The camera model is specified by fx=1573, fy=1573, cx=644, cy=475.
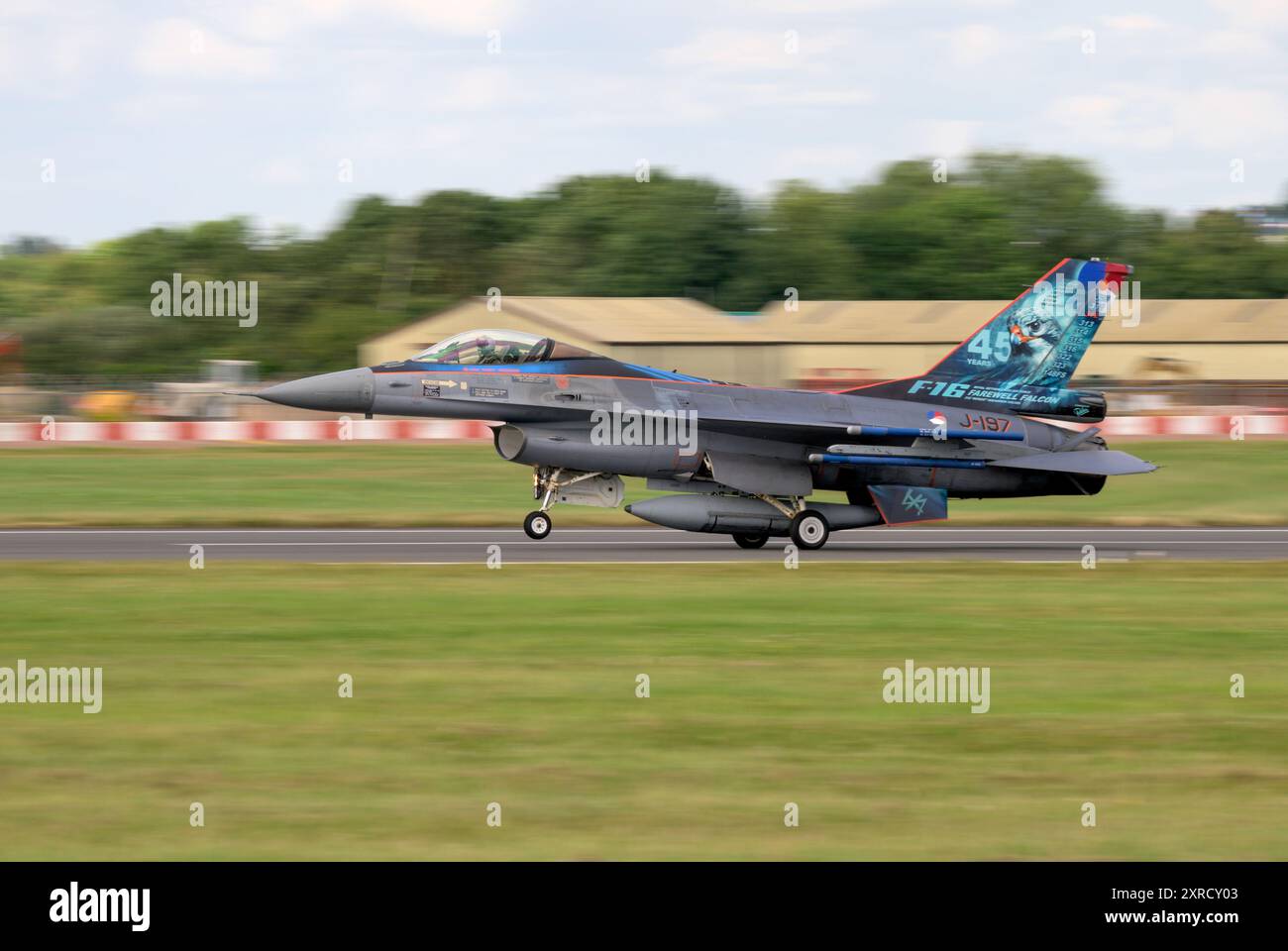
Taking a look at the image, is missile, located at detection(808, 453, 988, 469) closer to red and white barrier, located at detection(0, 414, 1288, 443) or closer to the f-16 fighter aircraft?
the f-16 fighter aircraft

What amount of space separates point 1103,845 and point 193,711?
6546mm

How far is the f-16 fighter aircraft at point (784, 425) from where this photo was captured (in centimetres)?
2192

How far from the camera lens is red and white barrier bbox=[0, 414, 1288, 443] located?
35.1m

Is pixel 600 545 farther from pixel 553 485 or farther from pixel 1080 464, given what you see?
pixel 1080 464

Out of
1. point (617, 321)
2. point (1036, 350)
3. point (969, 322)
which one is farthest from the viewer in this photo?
point (969, 322)

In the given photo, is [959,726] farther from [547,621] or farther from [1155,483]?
[1155,483]

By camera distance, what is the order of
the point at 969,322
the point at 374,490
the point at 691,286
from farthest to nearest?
the point at 691,286, the point at 969,322, the point at 374,490

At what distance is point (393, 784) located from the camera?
31.8ft

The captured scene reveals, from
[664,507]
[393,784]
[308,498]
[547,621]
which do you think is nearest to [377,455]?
[308,498]

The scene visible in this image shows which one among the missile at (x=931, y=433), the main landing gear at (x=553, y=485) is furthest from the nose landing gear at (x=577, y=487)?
the missile at (x=931, y=433)

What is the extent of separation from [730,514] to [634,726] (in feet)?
37.6

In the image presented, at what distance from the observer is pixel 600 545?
23875 mm

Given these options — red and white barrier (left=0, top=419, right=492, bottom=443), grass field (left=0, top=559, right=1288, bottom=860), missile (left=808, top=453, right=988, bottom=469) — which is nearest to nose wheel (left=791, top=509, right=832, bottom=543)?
missile (left=808, top=453, right=988, bottom=469)

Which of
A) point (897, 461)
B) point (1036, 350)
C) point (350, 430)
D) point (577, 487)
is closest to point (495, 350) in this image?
point (577, 487)
